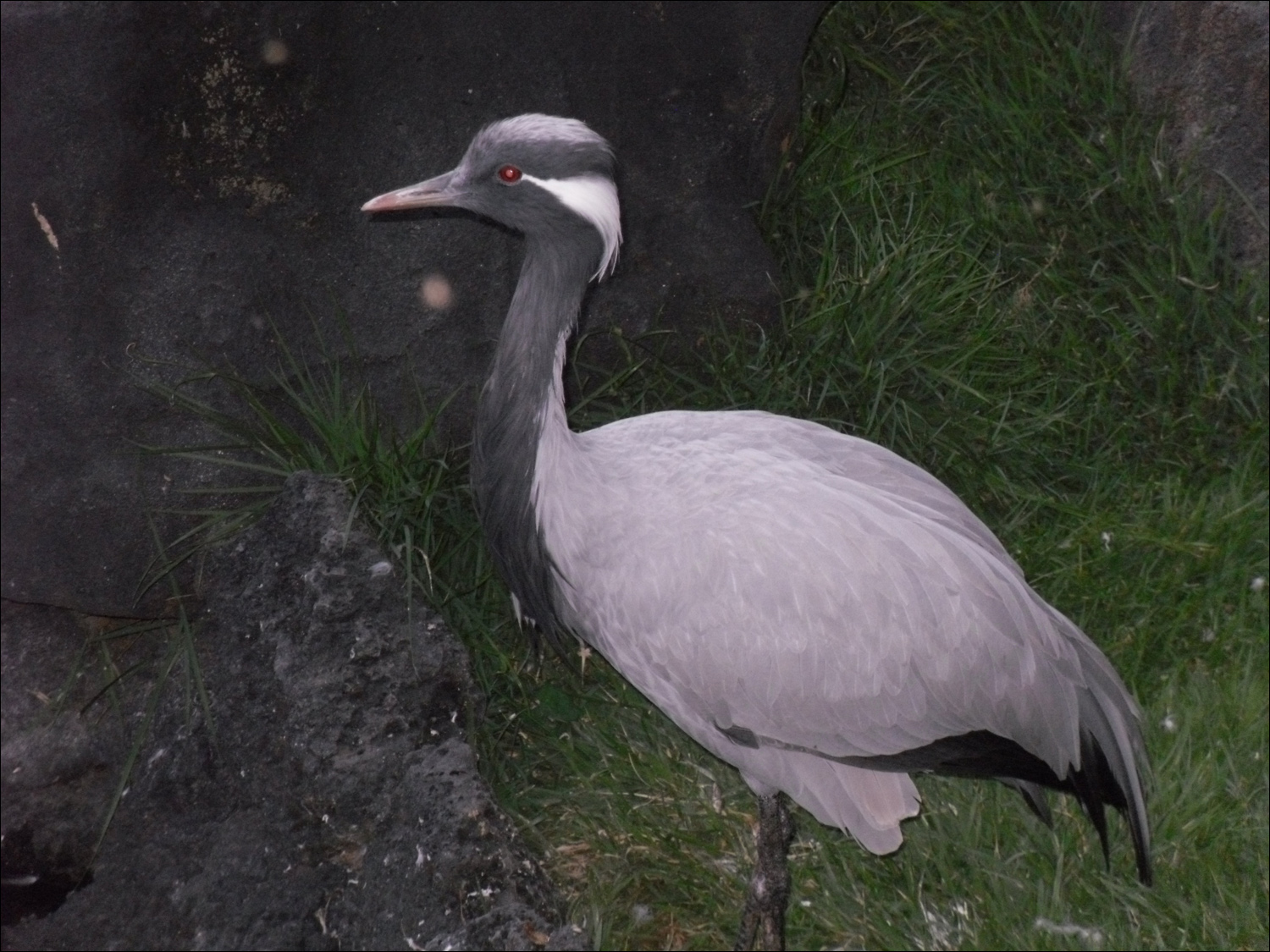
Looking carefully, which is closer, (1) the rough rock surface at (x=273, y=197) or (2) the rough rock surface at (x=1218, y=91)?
(1) the rough rock surface at (x=273, y=197)

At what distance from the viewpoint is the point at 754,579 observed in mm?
2934

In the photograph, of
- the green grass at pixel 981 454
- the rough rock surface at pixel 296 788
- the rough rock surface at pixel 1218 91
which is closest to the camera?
the rough rock surface at pixel 296 788

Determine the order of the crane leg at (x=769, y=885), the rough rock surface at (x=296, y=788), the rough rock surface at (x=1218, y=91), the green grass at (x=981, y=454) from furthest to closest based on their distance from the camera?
the rough rock surface at (x=1218, y=91) → the green grass at (x=981, y=454) → the crane leg at (x=769, y=885) → the rough rock surface at (x=296, y=788)

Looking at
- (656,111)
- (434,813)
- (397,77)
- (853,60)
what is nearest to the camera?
(434,813)

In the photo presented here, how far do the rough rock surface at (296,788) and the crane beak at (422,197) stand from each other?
0.86 metres

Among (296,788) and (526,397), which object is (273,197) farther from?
(296,788)

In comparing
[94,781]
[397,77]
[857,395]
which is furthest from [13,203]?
[857,395]

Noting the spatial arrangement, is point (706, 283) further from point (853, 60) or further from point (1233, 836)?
point (1233, 836)

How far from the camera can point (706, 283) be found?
13.6ft

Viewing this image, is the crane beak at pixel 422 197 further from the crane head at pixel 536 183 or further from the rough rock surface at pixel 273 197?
the rough rock surface at pixel 273 197

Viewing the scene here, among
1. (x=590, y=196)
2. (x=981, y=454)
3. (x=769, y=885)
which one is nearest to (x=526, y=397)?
(x=590, y=196)

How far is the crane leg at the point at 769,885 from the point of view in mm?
3268

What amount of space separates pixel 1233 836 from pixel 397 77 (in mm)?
2805

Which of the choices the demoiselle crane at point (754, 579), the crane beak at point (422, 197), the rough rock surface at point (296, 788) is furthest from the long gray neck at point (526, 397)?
the rough rock surface at point (296, 788)
